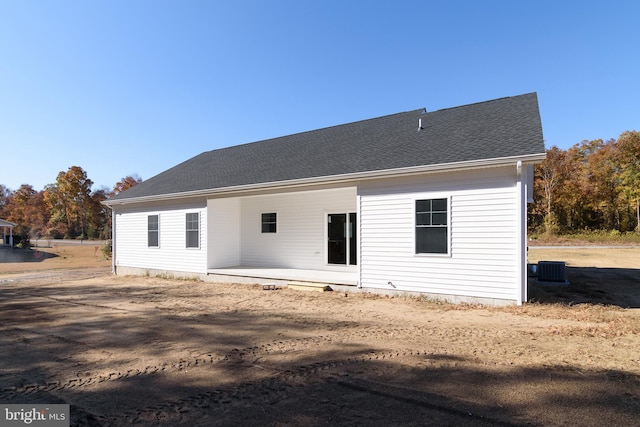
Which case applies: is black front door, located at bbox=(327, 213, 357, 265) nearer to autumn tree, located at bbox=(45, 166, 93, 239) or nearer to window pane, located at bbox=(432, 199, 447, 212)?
window pane, located at bbox=(432, 199, 447, 212)

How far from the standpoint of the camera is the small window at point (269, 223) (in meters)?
13.4

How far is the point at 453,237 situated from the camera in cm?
802

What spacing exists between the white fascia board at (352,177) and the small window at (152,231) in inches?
30.0

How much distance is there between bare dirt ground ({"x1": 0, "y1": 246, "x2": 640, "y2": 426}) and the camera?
3.20m

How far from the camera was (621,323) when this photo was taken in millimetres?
6113

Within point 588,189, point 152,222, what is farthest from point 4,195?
point 588,189

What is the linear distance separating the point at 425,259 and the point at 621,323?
3.57 m

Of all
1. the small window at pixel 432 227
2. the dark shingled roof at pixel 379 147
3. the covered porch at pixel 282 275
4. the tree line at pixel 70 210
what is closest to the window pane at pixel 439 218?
the small window at pixel 432 227

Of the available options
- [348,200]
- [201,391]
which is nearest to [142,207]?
[348,200]

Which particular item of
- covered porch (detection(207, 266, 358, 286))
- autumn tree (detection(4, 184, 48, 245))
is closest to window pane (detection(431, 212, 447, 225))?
covered porch (detection(207, 266, 358, 286))

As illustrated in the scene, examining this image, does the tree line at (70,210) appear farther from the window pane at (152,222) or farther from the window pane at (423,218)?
the window pane at (423,218)

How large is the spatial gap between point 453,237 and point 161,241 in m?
10.8

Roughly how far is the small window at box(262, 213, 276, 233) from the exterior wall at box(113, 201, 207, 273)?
2.14 m

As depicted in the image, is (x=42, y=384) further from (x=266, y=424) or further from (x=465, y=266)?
(x=465, y=266)
